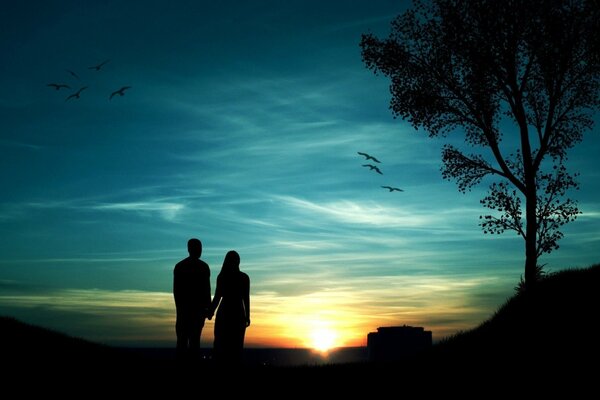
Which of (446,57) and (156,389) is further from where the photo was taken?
(446,57)

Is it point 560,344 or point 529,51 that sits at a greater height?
point 529,51

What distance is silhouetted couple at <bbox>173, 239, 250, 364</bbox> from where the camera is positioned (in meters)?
16.7

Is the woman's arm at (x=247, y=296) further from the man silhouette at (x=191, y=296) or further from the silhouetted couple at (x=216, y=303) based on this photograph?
the man silhouette at (x=191, y=296)

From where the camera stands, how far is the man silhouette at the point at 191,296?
1688 cm

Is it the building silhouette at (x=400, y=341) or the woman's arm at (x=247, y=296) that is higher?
the woman's arm at (x=247, y=296)

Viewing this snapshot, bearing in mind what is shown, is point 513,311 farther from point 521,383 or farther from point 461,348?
point 521,383

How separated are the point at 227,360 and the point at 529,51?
1974 cm

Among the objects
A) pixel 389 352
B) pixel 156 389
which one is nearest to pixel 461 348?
pixel 156 389

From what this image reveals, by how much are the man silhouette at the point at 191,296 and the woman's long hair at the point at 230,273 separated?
69 centimetres

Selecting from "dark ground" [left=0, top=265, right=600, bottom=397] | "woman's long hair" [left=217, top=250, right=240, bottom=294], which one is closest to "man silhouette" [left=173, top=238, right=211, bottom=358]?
"woman's long hair" [left=217, top=250, right=240, bottom=294]

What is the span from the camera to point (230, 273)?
16.5m

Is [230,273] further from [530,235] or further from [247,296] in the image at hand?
[530,235]

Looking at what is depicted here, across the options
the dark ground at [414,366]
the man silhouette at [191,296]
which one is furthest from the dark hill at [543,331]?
the man silhouette at [191,296]

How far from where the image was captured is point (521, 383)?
1523cm
